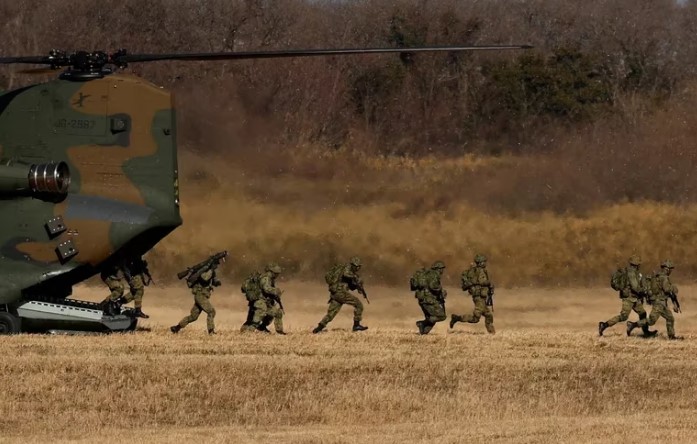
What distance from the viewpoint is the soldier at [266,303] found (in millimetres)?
30859

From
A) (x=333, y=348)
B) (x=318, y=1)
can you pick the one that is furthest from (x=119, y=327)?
(x=318, y=1)

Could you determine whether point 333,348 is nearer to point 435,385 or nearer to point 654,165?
point 435,385

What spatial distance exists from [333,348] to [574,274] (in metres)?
15.3

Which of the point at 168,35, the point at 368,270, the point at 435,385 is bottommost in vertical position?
the point at 435,385

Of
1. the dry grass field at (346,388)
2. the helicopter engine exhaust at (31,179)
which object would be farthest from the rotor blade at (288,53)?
the dry grass field at (346,388)

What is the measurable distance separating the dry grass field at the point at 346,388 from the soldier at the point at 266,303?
51 cm

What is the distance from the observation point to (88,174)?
29500 mm

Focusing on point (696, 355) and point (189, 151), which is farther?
point (189, 151)

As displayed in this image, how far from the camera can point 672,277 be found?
140 ft

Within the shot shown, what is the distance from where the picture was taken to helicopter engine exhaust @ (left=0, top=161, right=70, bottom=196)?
2900 cm

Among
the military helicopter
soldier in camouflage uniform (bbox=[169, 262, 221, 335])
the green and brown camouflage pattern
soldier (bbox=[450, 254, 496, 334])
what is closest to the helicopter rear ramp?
the military helicopter

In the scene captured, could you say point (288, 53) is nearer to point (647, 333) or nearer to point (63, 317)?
point (63, 317)

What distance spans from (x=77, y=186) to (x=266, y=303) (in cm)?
422

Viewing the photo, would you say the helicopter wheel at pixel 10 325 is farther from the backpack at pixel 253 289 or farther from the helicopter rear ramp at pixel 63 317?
the backpack at pixel 253 289
